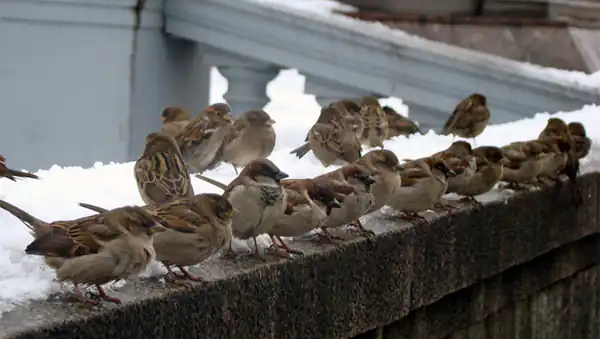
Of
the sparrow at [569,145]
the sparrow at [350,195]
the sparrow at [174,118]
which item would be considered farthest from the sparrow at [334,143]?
the sparrow at [350,195]

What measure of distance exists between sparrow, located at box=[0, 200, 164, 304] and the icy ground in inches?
4.6

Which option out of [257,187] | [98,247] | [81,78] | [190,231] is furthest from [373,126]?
[98,247]

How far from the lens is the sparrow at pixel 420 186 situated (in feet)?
13.2

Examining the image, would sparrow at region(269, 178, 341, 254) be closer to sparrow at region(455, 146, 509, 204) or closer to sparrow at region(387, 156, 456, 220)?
sparrow at region(387, 156, 456, 220)

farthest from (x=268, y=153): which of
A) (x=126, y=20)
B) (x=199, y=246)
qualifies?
(x=126, y=20)

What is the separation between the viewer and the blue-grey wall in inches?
306

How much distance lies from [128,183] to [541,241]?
6.16 feet

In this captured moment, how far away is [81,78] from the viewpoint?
802cm

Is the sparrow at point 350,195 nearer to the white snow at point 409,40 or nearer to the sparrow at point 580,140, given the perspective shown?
the sparrow at point 580,140

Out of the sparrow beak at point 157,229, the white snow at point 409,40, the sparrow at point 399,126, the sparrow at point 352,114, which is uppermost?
the white snow at point 409,40

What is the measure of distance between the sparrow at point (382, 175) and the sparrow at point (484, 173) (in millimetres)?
475

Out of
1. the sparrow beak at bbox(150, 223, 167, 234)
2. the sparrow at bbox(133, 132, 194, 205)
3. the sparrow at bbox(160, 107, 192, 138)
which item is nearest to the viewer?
the sparrow beak at bbox(150, 223, 167, 234)

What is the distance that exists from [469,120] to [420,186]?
2.54 m

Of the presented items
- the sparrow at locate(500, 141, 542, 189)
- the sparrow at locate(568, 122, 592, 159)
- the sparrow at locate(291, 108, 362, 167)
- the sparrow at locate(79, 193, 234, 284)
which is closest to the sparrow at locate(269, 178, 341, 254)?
the sparrow at locate(79, 193, 234, 284)
